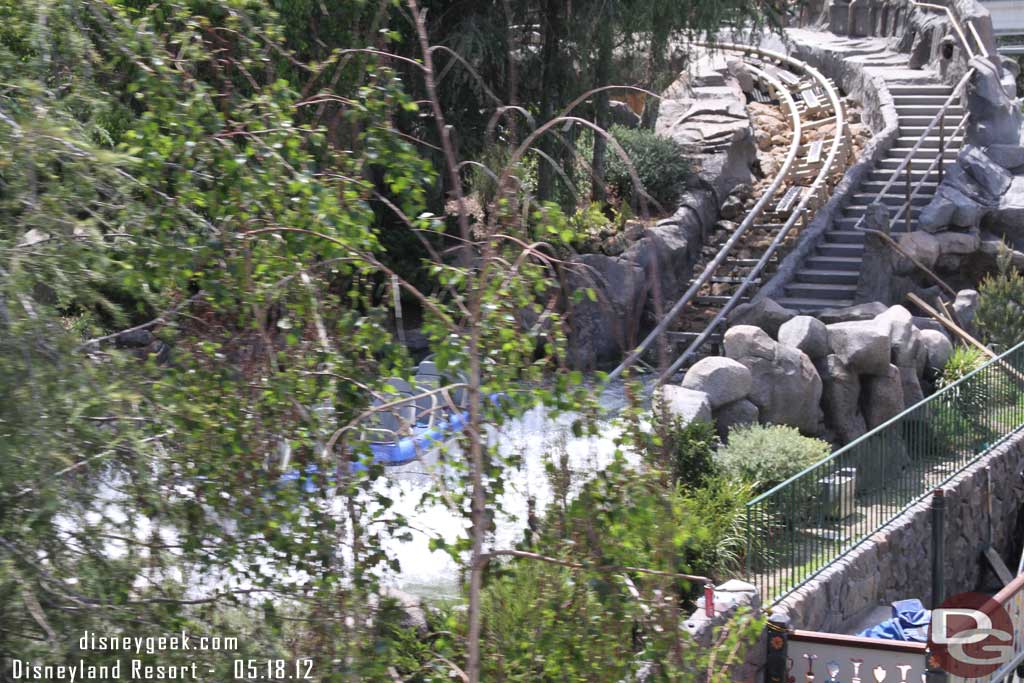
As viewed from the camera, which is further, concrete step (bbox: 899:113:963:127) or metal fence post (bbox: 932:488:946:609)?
concrete step (bbox: 899:113:963:127)

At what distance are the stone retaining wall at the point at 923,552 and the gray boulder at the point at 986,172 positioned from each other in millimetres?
6897

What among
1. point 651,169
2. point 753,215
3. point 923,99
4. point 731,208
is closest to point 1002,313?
point 753,215

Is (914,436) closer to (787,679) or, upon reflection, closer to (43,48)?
(787,679)

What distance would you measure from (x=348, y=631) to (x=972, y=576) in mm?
11775

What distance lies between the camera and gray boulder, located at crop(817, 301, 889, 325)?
49.6 ft

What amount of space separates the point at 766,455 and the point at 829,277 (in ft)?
26.6

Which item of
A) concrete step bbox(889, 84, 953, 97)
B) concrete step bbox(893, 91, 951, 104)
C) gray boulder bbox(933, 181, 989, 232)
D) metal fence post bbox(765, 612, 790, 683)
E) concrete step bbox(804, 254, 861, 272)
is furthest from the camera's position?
concrete step bbox(889, 84, 953, 97)

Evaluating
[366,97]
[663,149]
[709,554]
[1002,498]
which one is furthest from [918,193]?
[366,97]

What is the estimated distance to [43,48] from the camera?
384 centimetres

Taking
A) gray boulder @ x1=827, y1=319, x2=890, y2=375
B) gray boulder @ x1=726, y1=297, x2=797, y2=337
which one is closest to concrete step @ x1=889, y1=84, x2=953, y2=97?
gray boulder @ x1=726, y1=297, x2=797, y2=337

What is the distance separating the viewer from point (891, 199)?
20.4 meters

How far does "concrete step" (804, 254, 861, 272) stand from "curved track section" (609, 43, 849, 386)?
0.57 metres

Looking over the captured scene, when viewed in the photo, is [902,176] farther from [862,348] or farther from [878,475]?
[878,475]

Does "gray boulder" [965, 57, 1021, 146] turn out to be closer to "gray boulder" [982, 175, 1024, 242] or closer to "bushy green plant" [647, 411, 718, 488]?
"gray boulder" [982, 175, 1024, 242]
